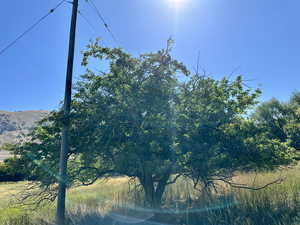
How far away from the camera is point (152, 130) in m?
5.68

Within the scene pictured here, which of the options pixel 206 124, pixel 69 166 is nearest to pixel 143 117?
pixel 206 124

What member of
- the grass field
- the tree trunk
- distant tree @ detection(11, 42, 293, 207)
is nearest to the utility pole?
distant tree @ detection(11, 42, 293, 207)

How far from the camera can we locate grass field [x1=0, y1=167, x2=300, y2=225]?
561 centimetres

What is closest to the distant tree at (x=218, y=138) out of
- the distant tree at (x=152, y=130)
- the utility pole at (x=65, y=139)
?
the distant tree at (x=152, y=130)

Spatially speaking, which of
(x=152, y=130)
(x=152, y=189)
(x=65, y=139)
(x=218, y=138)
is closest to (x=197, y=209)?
(x=152, y=189)

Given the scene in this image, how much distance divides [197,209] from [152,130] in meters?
2.89

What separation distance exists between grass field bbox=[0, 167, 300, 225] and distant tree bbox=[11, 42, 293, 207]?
0.74 meters

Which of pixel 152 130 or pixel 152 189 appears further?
pixel 152 189

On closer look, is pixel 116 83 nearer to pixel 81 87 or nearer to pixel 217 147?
pixel 81 87

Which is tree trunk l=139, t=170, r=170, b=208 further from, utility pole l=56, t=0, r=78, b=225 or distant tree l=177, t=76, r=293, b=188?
utility pole l=56, t=0, r=78, b=225

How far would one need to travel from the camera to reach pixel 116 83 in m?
6.37

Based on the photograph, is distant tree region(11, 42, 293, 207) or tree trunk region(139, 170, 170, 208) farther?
Answer: tree trunk region(139, 170, 170, 208)

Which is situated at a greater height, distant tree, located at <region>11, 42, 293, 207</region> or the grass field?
distant tree, located at <region>11, 42, 293, 207</region>

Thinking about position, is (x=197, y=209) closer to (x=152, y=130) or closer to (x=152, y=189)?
(x=152, y=189)
